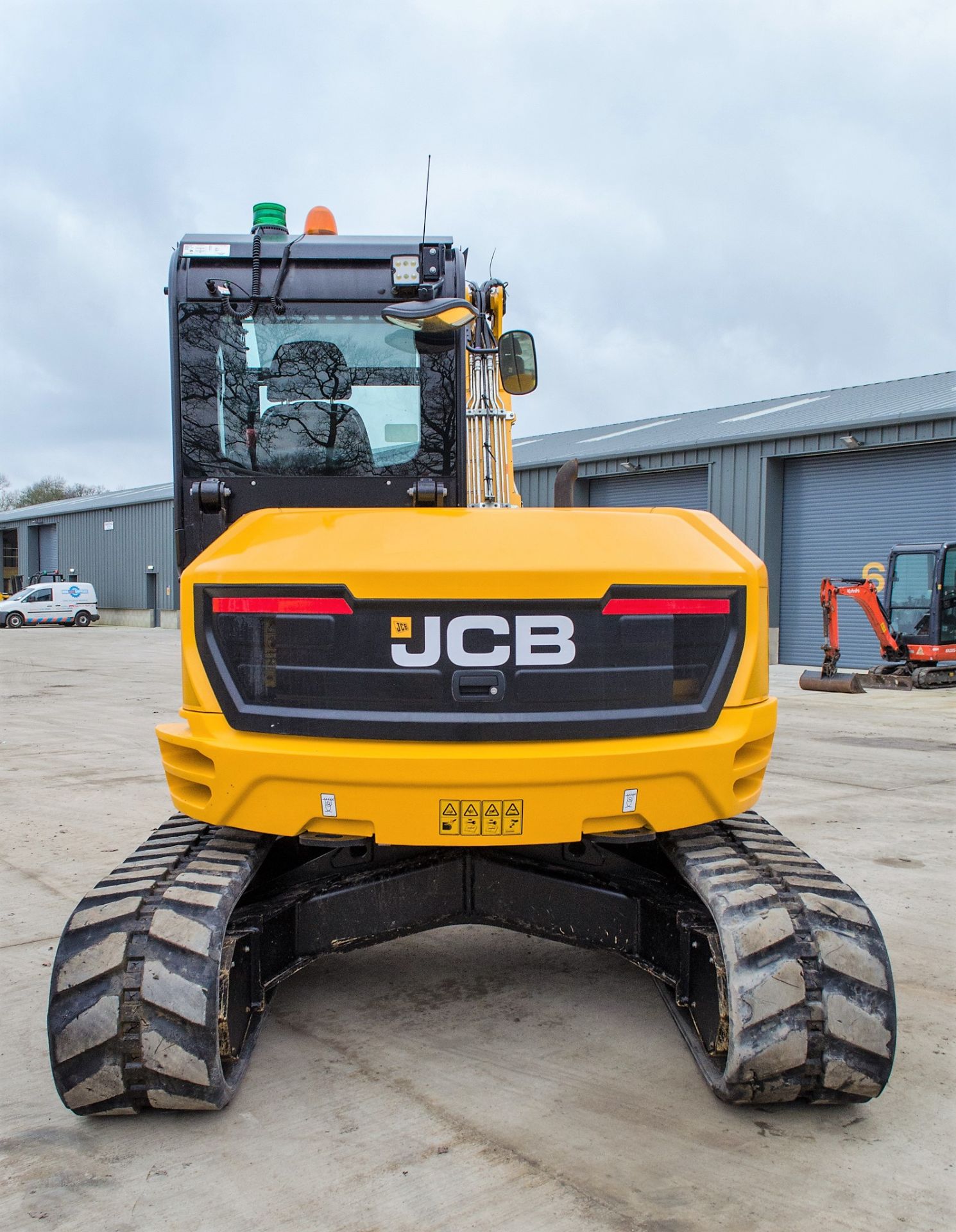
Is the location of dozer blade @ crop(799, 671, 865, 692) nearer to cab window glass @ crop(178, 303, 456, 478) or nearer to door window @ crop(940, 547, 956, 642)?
door window @ crop(940, 547, 956, 642)

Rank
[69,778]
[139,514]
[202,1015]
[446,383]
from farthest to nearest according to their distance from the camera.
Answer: [139,514] < [69,778] < [446,383] < [202,1015]

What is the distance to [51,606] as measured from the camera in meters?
41.7

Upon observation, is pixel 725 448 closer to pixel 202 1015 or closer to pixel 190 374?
pixel 190 374

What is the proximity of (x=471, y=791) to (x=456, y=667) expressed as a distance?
13.8 inches

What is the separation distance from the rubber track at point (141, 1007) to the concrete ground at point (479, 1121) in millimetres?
148

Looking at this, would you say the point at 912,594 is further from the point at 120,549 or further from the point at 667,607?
the point at 120,549

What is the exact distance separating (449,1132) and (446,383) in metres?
2.68

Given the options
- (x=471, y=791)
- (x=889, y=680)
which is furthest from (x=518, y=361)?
(x=889, y=680)

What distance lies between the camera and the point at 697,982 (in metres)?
3.35

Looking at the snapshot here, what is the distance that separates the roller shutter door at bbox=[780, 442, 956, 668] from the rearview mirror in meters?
17.3

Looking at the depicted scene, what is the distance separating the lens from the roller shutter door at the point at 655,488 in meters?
24.9

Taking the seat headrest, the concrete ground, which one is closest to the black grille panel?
the concrete ground

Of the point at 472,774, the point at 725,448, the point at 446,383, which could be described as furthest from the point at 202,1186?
the point at 725,448

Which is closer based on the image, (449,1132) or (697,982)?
(449,1132)
